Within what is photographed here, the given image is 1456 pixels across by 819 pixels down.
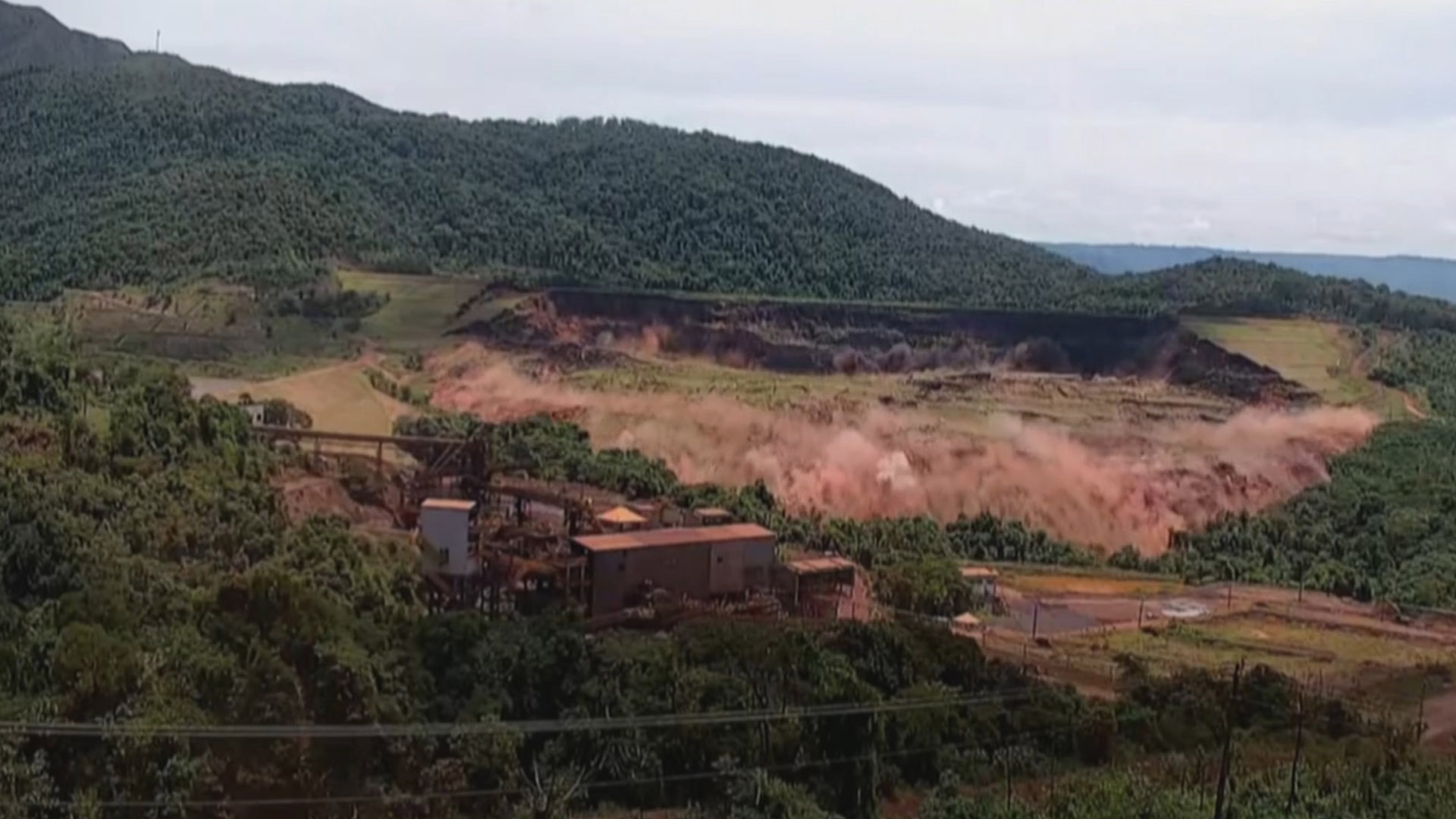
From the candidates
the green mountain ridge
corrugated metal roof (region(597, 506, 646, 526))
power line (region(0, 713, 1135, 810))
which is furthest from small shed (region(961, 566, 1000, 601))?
the green mountain ridge

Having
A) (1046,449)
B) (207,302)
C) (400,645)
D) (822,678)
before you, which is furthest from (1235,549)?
(207,302)

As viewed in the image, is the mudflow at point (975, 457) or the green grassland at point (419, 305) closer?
the mudflow at point (975, 457)

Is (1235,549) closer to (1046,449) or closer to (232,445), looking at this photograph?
(1046,449)

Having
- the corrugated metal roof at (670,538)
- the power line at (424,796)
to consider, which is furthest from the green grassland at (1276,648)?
the power line at (424,796)

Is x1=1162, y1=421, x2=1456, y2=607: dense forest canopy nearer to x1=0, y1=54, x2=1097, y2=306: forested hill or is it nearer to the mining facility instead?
the mining facility

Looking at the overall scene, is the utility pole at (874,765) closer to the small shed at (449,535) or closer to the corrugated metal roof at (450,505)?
the small shed at (449,535)

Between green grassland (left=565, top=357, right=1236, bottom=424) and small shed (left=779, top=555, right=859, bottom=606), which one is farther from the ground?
green grassland (left=565, top=357, right=1236, bottom=424)
